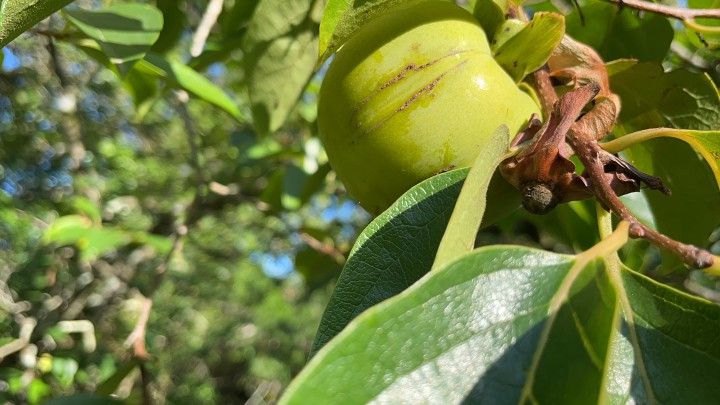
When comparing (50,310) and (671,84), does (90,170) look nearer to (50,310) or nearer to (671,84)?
(50,310)

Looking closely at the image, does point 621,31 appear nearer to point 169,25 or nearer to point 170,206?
point 169,25

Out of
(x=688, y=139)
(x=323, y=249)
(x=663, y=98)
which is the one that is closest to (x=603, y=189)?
(x=688, y=139)

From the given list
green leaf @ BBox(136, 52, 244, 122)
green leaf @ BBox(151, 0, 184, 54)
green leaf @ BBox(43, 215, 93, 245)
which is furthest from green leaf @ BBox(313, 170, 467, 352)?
green leaf @ BBox(43, 215, 93, 245)

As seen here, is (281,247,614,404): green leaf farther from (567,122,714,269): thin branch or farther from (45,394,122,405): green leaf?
(45,394,122,405): green leaf

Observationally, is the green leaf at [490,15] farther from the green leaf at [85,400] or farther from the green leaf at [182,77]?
the green leaf at [85,400]

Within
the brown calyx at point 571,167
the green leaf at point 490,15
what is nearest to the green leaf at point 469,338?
the brown calyx at point 571,167

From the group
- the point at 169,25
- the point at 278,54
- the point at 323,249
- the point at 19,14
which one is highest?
the point at 19,14
